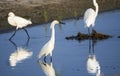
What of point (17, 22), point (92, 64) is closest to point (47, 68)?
point (92, 64)

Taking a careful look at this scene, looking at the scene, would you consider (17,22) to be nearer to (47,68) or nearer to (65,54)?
(65,54)

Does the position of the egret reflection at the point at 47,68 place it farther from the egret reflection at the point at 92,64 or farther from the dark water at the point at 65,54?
the egret reflection at the point at 92,64

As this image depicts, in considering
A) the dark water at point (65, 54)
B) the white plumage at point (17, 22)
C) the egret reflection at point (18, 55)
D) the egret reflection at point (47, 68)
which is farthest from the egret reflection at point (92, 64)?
the white plumage at point (17, 22)

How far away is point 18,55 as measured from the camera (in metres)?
17.4

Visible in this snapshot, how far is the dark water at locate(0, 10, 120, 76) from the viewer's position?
14.8 metres

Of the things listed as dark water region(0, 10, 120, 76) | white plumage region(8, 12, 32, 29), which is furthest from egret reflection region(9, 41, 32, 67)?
white plumage region(8, 12, 32, 29)

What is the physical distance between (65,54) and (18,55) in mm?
1545

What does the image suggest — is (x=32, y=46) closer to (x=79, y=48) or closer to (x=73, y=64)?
(x=79, y=48)

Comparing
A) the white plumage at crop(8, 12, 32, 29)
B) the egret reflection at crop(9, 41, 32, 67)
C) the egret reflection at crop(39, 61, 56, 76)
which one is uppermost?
the egret reflection at crop(39, 61, 56, 76)

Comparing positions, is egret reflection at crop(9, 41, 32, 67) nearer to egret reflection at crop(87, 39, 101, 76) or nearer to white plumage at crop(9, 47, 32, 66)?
white plumage at crop(9, 47, 32, 66)

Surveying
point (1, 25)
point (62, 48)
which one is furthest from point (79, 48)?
point (1, 25)

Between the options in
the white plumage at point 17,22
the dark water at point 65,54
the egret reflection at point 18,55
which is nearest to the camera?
the dark water at point 65,54

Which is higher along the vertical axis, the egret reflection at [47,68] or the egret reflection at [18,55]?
the egret reflection at [47,68]

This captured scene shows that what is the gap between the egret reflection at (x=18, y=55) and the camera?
1655cm
